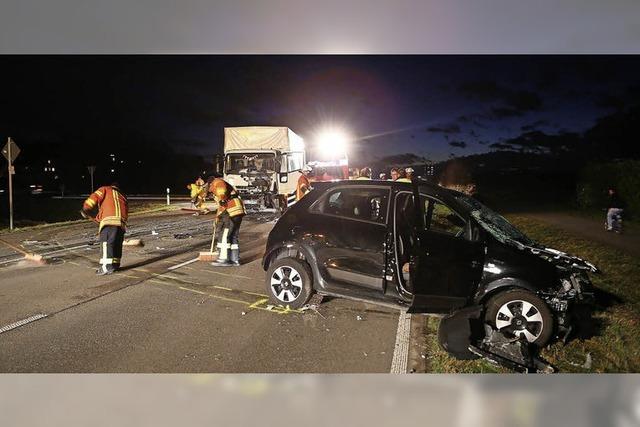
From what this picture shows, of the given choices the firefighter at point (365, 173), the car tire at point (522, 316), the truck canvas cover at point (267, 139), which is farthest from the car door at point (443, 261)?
the truck canvas cover at point (267, 139)

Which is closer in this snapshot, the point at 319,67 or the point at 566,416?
the point at 566,416

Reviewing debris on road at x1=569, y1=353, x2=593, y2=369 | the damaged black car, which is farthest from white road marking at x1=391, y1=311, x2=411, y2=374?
debris on road at x1=569, y1=353, x2=593, y2=369

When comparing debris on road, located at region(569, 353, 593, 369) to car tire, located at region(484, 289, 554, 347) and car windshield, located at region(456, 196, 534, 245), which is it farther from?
car windshield, located at region(456, 196, 534, 245)

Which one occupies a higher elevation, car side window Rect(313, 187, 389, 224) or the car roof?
the car roof

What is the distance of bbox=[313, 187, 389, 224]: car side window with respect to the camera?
3.69m

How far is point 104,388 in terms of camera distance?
323cm

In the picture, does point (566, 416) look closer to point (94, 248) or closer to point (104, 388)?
point (104, 388)

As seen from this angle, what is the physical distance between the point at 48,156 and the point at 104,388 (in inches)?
83.5

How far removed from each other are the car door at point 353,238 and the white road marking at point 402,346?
33cm

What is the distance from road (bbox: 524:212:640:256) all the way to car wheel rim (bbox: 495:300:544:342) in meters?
0.96

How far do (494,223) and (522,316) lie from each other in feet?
2.43

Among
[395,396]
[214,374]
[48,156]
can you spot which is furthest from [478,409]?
[48,156]

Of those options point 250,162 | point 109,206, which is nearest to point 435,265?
point 109,206

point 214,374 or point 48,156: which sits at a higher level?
point 48,156
